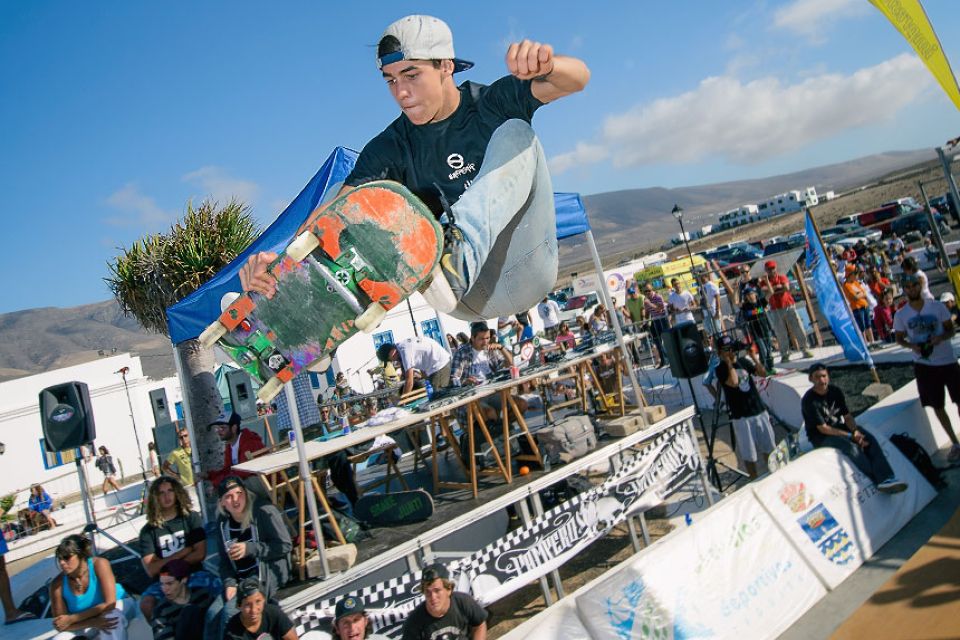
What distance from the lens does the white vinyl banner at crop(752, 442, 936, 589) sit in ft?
15.2

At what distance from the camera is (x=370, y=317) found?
5.99 feet

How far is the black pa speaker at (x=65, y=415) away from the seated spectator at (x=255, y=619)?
289 cm

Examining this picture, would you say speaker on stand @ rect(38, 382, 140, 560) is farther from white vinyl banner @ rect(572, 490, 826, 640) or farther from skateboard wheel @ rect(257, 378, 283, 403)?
skateboard wheel @ rect(257, 378, 283, 403)

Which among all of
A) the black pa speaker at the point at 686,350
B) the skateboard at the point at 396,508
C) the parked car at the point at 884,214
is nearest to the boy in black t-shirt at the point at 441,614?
the skateboard at the point at 396,508

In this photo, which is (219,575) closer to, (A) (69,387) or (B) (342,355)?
(A) (69,387)

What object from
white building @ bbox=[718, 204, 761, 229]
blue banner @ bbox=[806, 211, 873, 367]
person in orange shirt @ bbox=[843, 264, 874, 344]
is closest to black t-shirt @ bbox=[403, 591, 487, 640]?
blue banner @ bbox=[806, 211, 873, 367]

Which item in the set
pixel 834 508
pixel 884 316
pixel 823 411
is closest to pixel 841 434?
pixel 823 411

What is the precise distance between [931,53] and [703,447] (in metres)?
5.81

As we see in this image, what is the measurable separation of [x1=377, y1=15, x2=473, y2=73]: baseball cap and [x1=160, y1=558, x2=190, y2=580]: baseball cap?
405 cm

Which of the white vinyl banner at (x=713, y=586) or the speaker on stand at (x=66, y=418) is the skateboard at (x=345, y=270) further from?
the speaker on stand at (x=66, y=418)

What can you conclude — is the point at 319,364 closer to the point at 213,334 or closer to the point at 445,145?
the point at 213,334

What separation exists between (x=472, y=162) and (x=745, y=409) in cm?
520

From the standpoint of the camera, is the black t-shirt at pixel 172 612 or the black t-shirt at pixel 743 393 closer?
the black t-shirt at pixel 172 612

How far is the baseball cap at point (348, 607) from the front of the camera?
3.81 metres
